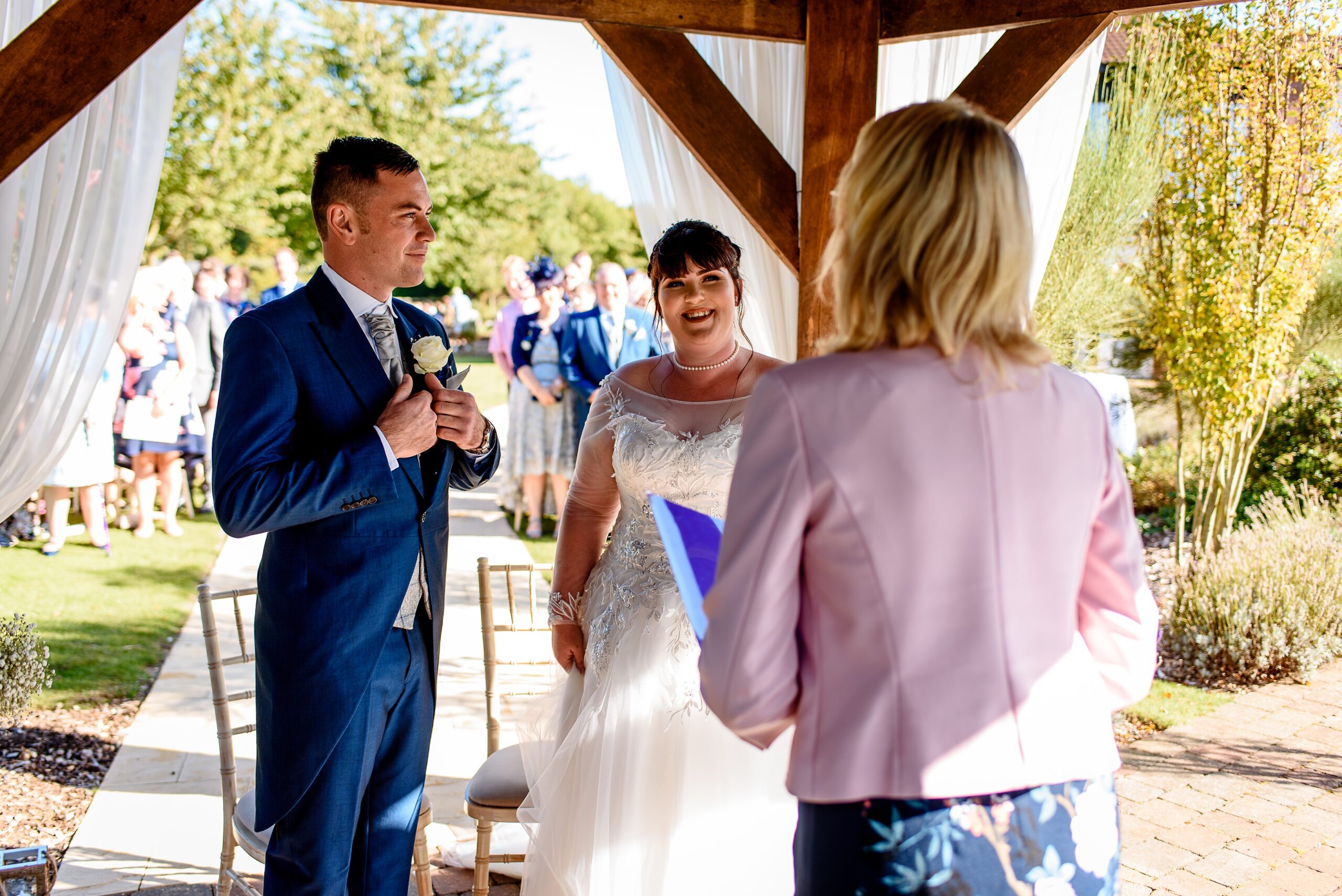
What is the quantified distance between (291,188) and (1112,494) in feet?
67.3

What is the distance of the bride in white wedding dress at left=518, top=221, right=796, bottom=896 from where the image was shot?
7.73 feet

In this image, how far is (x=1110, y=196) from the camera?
668cm

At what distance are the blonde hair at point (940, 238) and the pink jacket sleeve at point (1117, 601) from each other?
0.26m

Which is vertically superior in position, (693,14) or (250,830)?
(693,14)

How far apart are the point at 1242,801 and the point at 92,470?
21.9 feet

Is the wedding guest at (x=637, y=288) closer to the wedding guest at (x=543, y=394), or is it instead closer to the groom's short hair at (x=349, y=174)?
the wedding guest at (x=543, y=394)

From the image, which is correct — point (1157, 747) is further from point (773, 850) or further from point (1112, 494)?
point (1112, 494)

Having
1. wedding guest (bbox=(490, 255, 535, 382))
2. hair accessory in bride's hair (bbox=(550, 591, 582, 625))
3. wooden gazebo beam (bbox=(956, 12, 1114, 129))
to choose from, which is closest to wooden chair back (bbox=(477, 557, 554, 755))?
hair accessory in bride's hair (bbox=(550, 591, 582, 625))

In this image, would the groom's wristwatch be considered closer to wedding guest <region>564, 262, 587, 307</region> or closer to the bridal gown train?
the bridal gown train

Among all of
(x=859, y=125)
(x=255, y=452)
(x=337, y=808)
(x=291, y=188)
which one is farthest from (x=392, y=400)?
(x=291, y=188)

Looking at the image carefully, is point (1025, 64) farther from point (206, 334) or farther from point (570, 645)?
point (206, 334)

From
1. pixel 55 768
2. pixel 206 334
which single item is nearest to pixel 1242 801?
pixel 55 768

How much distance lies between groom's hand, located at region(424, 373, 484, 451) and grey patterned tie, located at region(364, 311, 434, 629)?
0.08 metres

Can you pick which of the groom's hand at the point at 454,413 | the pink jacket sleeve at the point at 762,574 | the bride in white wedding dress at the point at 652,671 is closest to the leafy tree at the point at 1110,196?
the bride in white wedding dress at the point at 652,671
